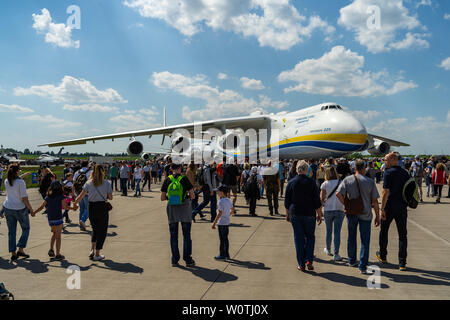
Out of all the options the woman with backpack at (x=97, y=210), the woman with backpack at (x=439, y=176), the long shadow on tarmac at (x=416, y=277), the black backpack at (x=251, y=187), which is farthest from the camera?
the woman with backpack at (x=439, y=176)

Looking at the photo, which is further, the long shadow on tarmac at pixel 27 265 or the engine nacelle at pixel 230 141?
the engine nacelle at pixel 230 141

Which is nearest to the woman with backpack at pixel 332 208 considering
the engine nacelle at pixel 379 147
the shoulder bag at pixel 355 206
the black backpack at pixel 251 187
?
the shoulder bag at pixel 355 206

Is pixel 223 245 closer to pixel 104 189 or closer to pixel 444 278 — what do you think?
pixel 104 189

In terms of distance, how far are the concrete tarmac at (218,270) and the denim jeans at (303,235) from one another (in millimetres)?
237

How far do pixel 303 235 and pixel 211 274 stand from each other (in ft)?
5.06

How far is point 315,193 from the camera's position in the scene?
4.87m

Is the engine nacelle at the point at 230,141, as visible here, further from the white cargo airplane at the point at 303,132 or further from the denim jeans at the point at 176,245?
the denim jeans at the point at 176,245

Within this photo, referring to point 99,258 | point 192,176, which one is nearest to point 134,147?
point 192,176

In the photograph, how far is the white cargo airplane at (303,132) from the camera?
1659cm

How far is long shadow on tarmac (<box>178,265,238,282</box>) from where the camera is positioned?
4.53 meters

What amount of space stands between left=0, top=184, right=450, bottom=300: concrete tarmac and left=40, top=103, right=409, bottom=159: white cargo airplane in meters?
9.30
